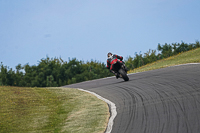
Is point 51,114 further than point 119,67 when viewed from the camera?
No

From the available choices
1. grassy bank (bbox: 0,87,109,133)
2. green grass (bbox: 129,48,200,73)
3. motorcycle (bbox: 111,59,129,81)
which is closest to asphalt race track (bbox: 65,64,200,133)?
grassy bank (bbox: 0,87,109,133)

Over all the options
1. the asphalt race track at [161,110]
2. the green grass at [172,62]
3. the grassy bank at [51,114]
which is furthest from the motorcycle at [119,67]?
the green grass at [172,62]

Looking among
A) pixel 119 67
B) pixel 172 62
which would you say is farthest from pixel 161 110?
pixel 172 62

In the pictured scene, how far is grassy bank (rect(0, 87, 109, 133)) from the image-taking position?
8312mm

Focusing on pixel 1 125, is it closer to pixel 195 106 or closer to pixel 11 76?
pixel 195 106

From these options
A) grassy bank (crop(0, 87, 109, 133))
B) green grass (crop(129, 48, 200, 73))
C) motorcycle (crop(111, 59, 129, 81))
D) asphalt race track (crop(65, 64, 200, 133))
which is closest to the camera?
asphalt race track (crop(65, 64, 200, 133))

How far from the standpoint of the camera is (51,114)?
34.1 feet

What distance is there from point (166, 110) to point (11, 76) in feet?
172

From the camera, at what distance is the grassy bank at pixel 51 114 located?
8.31 meters

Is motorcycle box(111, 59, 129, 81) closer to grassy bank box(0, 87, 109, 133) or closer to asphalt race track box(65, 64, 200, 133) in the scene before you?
grassy bank box(0, 87, 109, 133)

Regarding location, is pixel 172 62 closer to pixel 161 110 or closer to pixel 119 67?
pixel 119 67

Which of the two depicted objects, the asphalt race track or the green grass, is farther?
the green grass

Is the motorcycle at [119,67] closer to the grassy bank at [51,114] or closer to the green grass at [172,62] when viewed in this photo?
the grassy bank at [51,114]

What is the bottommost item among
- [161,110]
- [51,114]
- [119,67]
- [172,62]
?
[161,110]
